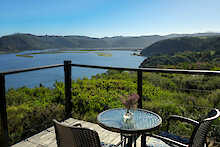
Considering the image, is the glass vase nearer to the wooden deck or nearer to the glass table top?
the glass table top

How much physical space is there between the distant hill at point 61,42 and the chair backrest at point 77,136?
693 cm

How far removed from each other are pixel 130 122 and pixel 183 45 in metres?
23.7

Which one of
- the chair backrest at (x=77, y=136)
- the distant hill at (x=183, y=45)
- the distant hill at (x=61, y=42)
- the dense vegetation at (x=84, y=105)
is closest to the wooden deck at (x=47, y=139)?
the dense vegetation at (x=84, y=105)

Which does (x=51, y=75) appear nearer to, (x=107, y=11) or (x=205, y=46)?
(x=107, y=11)

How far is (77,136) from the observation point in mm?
1362

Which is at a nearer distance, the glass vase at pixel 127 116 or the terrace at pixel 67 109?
the glass vase at pixel 127 116

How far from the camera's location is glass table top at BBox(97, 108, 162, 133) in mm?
1874

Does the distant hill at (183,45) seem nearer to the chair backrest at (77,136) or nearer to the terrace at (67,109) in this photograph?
the terrace at (67,109)

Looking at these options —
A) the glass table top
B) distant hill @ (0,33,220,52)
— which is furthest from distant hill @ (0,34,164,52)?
the glass table top

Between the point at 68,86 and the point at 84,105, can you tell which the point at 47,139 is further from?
the point at 84,105

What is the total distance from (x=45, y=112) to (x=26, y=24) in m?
13.7

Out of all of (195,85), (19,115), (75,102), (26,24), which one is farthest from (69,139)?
(26,24)

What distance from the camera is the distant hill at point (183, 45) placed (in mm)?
22734

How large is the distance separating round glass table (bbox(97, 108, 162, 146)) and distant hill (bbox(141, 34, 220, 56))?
2071 centimetres
